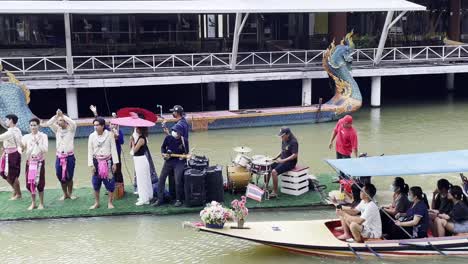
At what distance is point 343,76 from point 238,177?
8604 mm

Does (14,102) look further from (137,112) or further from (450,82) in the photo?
(450,82)

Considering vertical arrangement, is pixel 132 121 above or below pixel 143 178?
above

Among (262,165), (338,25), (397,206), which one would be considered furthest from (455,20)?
(397,206)

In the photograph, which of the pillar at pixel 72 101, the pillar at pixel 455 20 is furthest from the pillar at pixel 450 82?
the pillar at pixel 72 101

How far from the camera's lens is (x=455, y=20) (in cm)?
2661

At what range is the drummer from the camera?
9812mm

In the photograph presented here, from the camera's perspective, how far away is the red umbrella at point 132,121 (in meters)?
9.33

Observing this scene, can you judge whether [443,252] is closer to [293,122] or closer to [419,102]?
[293,122]

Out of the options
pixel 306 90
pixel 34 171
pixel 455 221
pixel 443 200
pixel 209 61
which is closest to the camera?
pixel 455 221

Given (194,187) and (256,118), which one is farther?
(256,118)

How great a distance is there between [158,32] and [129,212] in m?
15.5

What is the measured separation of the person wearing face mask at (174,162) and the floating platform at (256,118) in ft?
22.2

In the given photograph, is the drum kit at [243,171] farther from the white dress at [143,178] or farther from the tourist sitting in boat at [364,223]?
the tourist sitting in boat at [364,223]

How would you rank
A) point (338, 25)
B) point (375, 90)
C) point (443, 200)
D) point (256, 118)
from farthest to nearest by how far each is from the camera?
point (338, 25), point (375, 90), point (256, 118), point (443, 200)
